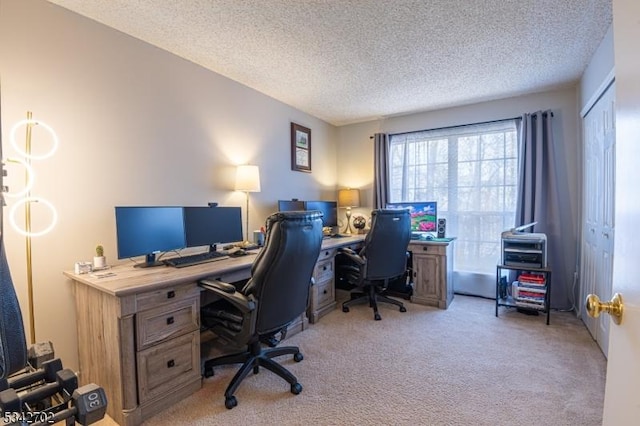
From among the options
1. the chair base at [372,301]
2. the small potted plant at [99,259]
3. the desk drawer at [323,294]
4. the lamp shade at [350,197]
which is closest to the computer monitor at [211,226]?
the small potted plant at [99,259]

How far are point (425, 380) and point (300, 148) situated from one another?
2925mm

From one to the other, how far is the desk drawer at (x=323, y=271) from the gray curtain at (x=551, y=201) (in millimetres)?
2247

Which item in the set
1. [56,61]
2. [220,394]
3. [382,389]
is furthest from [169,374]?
[56,61]

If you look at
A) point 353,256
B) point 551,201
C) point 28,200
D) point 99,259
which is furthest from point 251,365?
point 551,201

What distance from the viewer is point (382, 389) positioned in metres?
1.95

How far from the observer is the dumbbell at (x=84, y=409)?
3.75ft

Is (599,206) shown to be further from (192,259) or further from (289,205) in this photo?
(192,259)

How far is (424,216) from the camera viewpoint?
3.86 metres

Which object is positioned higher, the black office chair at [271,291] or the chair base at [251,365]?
the black office chair at [271,291]

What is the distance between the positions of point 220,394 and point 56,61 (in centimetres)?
229

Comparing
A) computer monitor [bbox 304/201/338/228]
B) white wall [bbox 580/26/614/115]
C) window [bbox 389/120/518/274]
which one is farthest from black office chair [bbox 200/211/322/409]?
window [bbox 389/120/518/274]

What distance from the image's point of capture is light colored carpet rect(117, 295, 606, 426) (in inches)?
67.2

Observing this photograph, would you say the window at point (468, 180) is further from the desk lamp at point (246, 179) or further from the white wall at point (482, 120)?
the desk lamp at point (246, 179)

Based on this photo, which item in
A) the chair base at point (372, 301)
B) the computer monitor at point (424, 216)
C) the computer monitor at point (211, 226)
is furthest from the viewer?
the computer monitor at point (424, 216)
